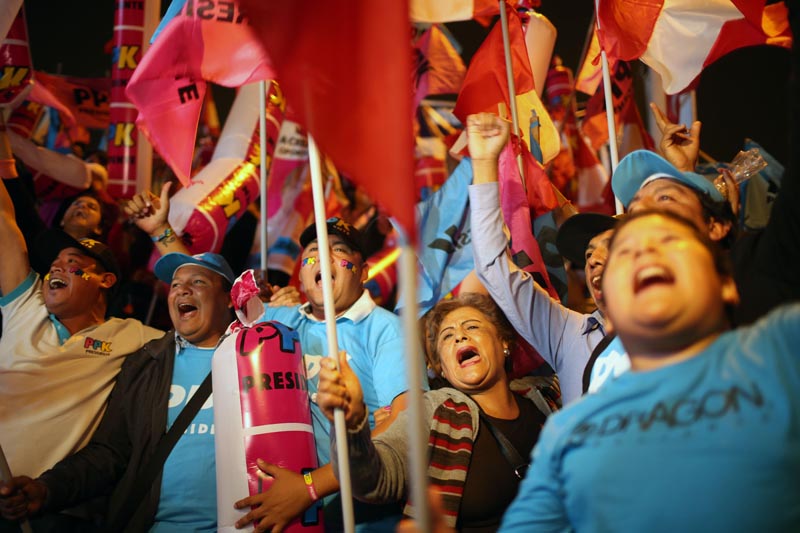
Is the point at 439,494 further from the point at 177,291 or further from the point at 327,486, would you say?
the point at 177,291

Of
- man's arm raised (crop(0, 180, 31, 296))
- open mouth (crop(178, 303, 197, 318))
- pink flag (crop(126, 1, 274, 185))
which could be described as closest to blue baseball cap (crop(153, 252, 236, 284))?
open mouth (crop(178, 303, 197, 318))

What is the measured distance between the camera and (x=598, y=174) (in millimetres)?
6535

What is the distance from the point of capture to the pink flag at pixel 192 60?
3330 millimetres

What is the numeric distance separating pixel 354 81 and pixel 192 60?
61.3 inches

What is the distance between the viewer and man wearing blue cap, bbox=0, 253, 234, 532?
10.1 feet

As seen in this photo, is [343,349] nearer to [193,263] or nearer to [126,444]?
[193,263]

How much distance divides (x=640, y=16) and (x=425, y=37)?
1931 millimetres

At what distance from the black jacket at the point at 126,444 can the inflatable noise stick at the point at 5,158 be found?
1.24 m

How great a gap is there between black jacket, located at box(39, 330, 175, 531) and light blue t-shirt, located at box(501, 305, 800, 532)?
6.46 ft

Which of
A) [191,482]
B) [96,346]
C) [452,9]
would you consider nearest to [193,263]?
[96,346]

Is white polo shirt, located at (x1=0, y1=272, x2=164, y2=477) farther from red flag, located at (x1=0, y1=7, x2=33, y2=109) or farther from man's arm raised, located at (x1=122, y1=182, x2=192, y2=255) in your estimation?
red flag, located at (x1=0, y1=7, x2=33, y2=109)

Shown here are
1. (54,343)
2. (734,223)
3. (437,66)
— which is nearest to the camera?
(734,223)

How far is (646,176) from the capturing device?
2.72 meters

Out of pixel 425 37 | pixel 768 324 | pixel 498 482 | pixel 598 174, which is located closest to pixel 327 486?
pixel 498 482
